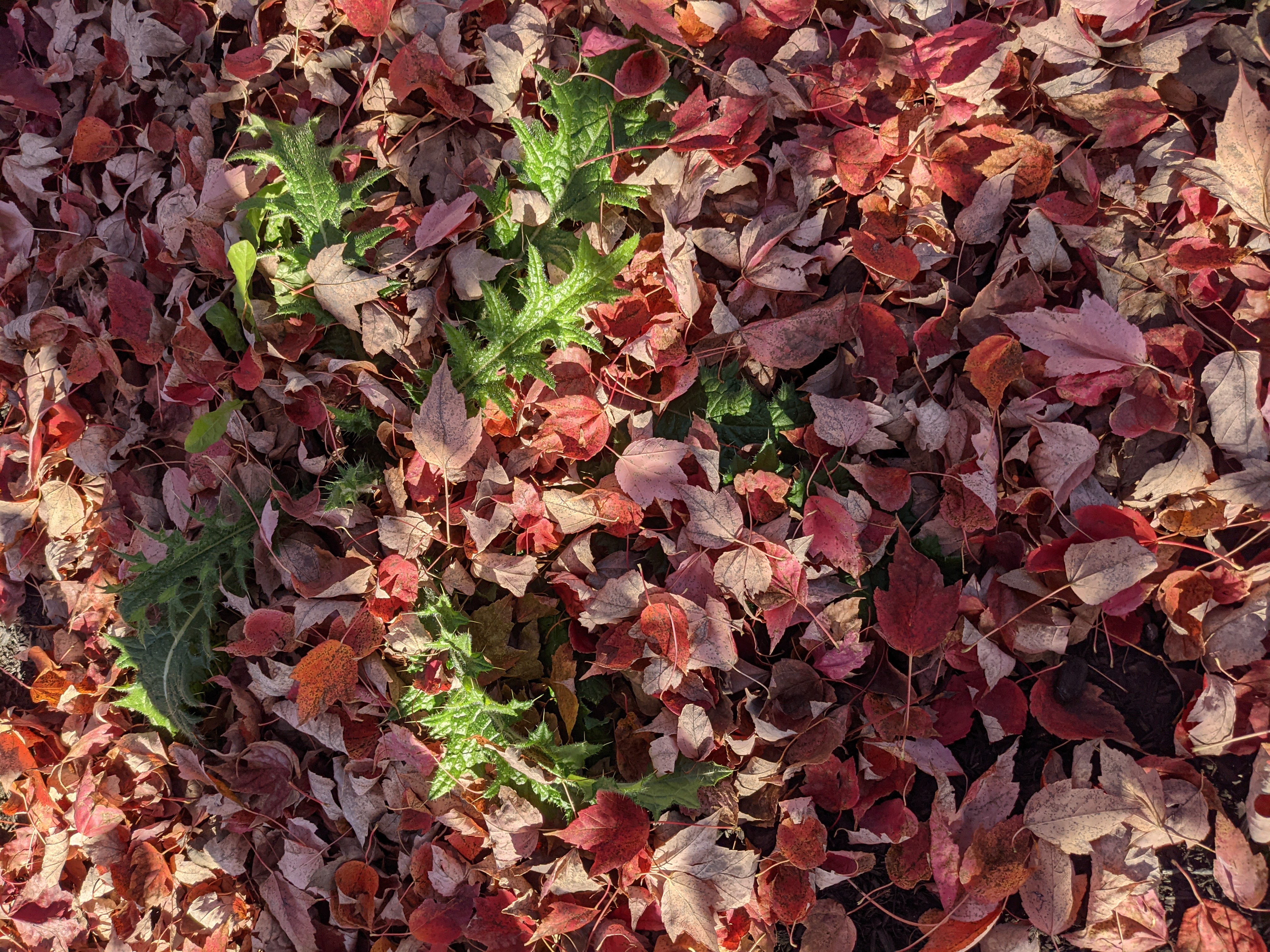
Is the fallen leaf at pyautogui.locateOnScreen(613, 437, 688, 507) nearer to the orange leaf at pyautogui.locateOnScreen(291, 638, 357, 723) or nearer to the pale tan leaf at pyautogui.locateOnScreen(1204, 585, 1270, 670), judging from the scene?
the orange leaf at pyautogui.locateOnScreen(291, 638, 357, 723)

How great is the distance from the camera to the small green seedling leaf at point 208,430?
1.57 metres

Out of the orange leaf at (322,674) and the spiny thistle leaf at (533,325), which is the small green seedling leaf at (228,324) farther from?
the orange leaf at (322,674)

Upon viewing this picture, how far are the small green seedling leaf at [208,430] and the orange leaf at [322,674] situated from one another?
481 millimetres

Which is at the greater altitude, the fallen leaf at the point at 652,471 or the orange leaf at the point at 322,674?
the fallen leaf at the point at 652,471

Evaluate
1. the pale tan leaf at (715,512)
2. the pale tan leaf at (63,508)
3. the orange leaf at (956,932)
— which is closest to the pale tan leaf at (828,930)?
the orange leaf at (956,932)

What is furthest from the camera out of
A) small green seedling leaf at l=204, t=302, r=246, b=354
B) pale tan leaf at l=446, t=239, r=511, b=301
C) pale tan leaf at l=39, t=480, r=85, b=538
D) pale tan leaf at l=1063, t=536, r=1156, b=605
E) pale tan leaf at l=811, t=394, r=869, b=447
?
pale tan leaf at l=39, t=480, r=85, b=538

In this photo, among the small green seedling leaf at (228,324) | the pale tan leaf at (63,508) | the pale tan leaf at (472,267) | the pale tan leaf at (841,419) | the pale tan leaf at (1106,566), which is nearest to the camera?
the pale tan leaf at (1106,566)

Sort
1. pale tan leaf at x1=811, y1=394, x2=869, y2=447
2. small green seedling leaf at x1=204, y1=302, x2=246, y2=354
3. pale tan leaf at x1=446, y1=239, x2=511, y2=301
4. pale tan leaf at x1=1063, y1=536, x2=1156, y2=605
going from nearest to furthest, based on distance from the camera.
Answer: pale tan leaf at x1=1063, y1=536, x2=1156, y2=605 < pale tan leaf at x1=811, y1=394, x2=869, y2=447 < pale tan leaf at x1=446, y1=239, x2=511, y2=301 < small green seedling leaf at x1=204, y1=302, x2=246, y2=354

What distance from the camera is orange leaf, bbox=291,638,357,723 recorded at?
5.16 ft

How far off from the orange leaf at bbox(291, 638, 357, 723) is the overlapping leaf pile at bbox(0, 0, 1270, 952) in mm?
12

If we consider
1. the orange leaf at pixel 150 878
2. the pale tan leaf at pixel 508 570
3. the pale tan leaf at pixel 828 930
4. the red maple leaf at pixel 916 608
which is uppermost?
the red maple leaf at pixel 916 608

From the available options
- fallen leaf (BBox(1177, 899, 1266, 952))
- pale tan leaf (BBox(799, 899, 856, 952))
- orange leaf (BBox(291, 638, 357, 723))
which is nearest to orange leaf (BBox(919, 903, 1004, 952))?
pale tan leaf (BBox(799, 899, 856, 952))

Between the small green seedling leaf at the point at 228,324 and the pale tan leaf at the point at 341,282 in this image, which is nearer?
the pale tan leaf at the point at 341,282

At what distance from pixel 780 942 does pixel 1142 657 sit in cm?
92
